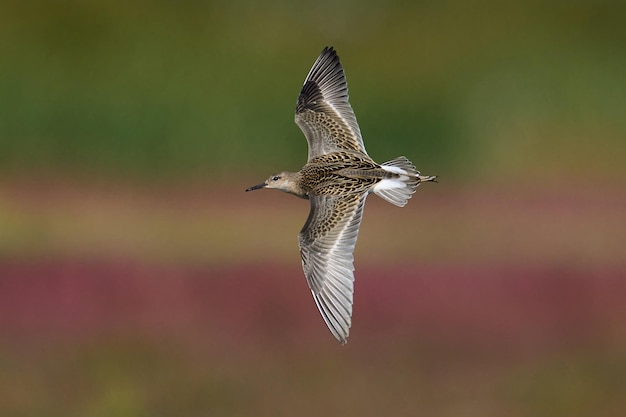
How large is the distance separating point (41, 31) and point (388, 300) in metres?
3.56

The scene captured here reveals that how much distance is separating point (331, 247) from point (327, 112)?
556mm

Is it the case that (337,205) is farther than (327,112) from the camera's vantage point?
No

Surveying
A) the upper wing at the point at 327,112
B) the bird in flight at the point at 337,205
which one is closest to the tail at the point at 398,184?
the bird in flight at the point at 337,205

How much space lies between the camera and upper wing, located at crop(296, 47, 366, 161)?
3.13 m

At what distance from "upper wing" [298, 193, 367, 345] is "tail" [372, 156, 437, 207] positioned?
0.06 meters

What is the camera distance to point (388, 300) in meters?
6.51

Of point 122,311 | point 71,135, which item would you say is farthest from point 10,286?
point 71,135

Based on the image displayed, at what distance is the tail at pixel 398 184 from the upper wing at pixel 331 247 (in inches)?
2.3

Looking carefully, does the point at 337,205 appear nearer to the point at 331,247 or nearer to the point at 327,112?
the point at 331,247

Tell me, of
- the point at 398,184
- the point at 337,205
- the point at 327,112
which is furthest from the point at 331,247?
the point at 327,112

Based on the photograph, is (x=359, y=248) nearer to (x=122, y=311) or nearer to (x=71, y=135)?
(x=122, y=311)

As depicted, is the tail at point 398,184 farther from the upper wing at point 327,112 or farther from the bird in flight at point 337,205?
the upper wing at point 327,112

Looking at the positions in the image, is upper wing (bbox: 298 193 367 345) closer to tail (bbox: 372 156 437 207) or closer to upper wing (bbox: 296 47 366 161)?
tail (bbox: 372 156 437 207)

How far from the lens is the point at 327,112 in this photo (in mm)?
3225
